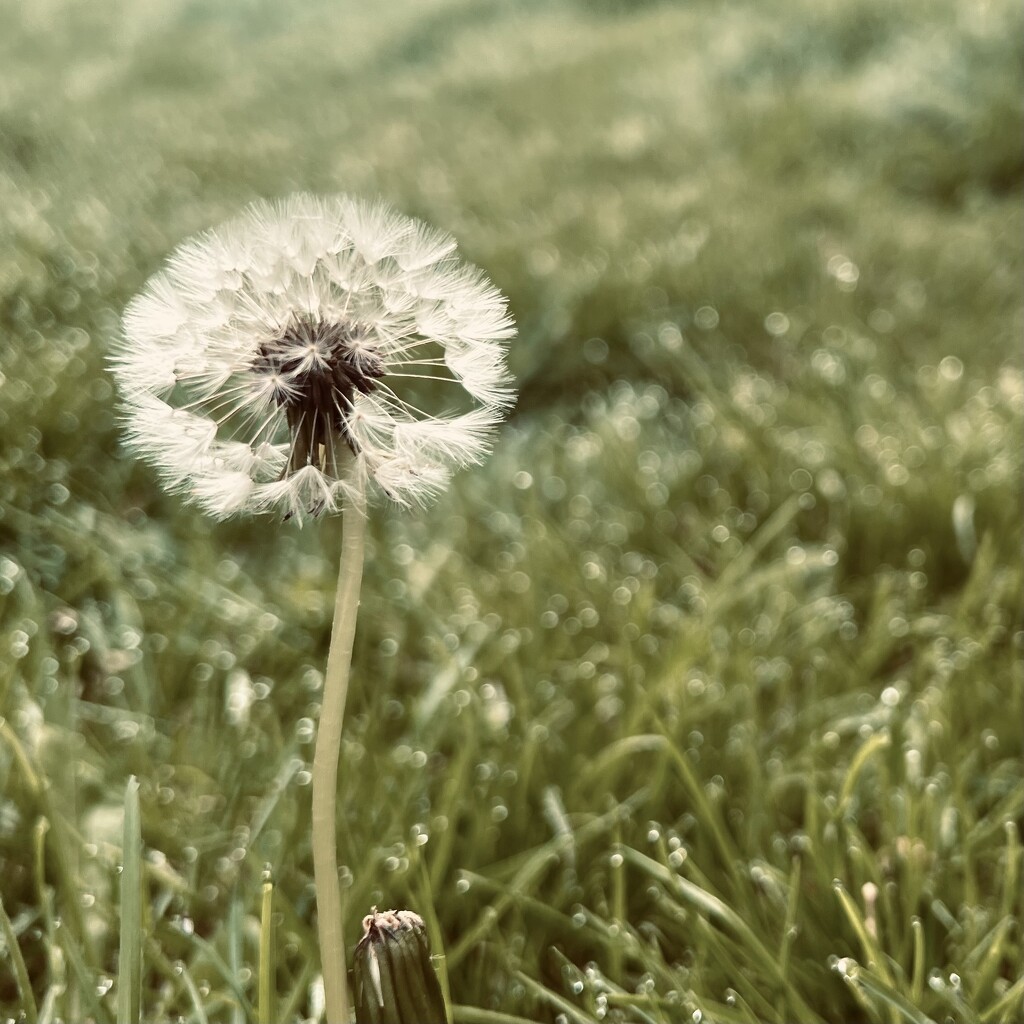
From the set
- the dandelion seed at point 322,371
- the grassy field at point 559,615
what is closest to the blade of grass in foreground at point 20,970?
the grassy field at point 559,615

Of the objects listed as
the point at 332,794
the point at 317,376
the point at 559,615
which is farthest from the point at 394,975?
the point at 559,615

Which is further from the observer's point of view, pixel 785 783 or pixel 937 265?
pixel 937 265

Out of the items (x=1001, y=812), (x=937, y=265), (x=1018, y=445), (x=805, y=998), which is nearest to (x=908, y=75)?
(x=937, y=265)

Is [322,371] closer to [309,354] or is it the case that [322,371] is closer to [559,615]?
[309,354]

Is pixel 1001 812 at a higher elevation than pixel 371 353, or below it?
below

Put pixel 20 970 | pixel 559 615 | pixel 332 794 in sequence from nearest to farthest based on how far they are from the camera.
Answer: pixel 332 794, pixel 20 970, pixel 559 615

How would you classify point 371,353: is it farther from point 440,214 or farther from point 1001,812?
point 440,214
